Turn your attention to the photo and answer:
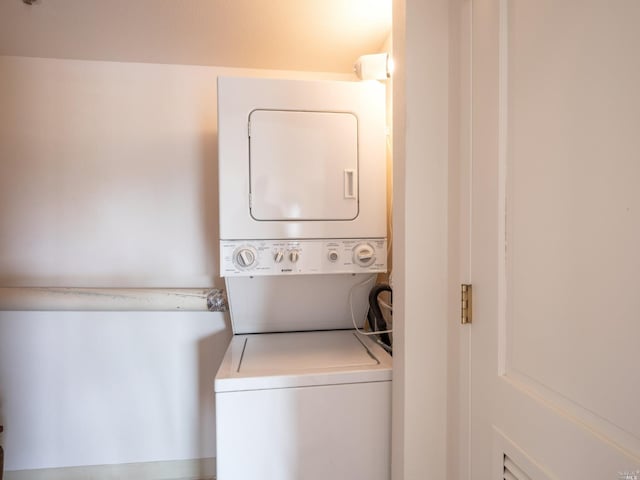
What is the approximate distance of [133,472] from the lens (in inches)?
77.6

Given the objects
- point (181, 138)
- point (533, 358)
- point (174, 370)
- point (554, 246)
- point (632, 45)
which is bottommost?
point (174, 370)

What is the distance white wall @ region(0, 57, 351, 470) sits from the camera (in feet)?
6.29

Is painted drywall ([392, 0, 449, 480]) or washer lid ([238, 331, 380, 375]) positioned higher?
painted drywall ([392, 0, 449, 480])

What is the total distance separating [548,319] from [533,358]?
0.11 m

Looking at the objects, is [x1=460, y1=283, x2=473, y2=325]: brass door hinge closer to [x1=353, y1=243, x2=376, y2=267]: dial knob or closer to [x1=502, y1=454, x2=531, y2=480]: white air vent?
[x1=502, y1=454, x2=531, y2=480]: white air vent

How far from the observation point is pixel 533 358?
73 cm

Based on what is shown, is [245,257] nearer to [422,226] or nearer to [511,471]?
[422,226]

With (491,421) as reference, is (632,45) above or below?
above

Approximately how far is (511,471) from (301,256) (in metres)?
1.05

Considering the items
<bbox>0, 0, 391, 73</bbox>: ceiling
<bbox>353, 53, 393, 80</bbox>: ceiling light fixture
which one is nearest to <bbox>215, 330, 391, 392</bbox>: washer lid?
<bbox>353, 53, 393, 80</bbox>: ceiling light fixture

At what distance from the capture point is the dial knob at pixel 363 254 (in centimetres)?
151

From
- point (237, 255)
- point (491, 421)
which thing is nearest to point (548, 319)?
point (491, 421)

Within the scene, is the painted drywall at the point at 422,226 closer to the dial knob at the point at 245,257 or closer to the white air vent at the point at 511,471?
the white air vent at the point at 511,471

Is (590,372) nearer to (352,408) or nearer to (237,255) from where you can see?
(352,408)
